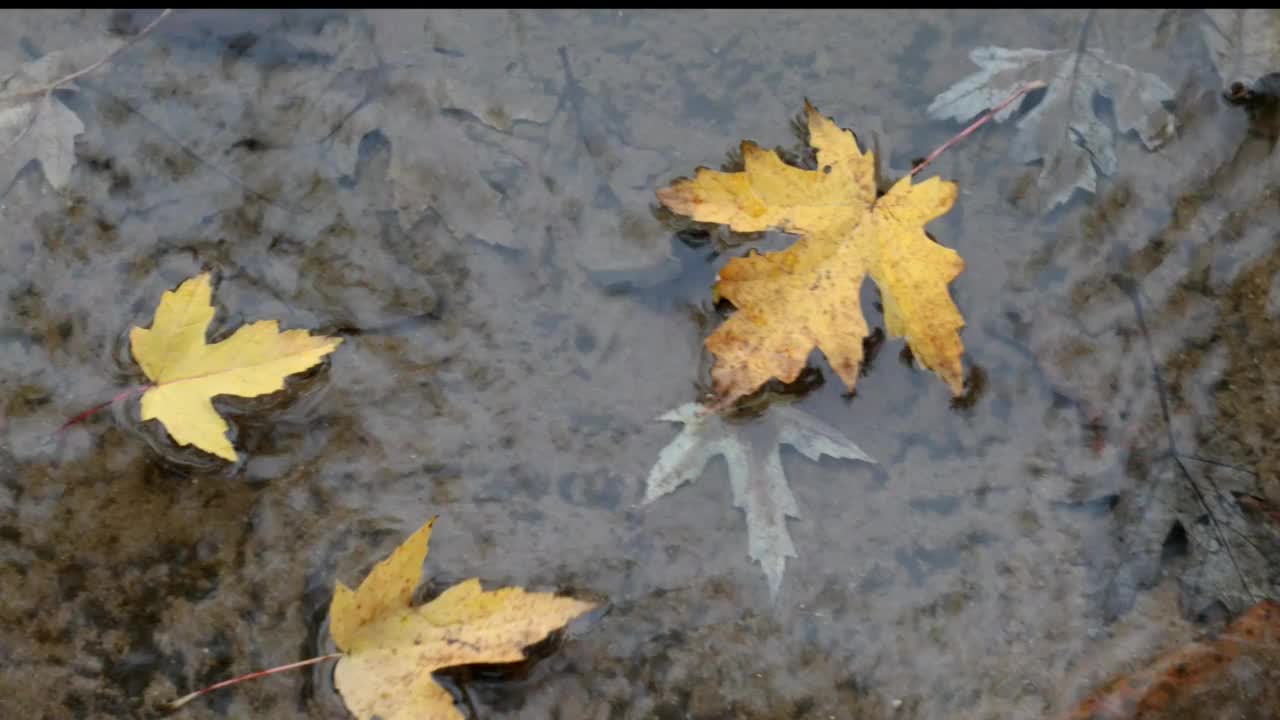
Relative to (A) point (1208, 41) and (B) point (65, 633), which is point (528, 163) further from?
(A) point (1208, 41)

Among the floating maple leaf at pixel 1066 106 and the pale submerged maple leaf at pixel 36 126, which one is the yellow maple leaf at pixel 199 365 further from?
the floating maple leaf at pixel 1066 106

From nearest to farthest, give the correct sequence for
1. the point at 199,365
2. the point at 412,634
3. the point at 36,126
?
1. the point at 412,634
2. the point at 199,365
3. the point at 36,126

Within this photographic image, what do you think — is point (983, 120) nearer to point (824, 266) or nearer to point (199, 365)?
point (824, 266)

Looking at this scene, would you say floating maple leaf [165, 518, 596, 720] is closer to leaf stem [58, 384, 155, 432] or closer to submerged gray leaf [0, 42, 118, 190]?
leaf stem [58, 384, 155, 432]

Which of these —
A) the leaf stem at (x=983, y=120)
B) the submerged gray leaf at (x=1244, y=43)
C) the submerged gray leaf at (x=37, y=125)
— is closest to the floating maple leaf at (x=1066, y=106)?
the leaf stem at (x=983, y=120)

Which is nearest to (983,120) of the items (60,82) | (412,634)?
(412,634)

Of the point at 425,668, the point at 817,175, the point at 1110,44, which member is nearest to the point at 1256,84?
the point at 1110,44

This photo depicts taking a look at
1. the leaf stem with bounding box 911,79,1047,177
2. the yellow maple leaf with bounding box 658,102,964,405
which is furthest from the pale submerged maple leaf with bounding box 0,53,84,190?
the leaf stem with bounding box 911,79,1047,177

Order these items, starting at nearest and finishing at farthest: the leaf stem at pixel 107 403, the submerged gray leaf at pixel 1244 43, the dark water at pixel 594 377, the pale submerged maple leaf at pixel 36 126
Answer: the dark water at pixel 594 377
the leaf stem at pixel 107 403
the pale submerged maple leaf at pixel 36 126
the submerged gray leaf at pixel 1244 43
